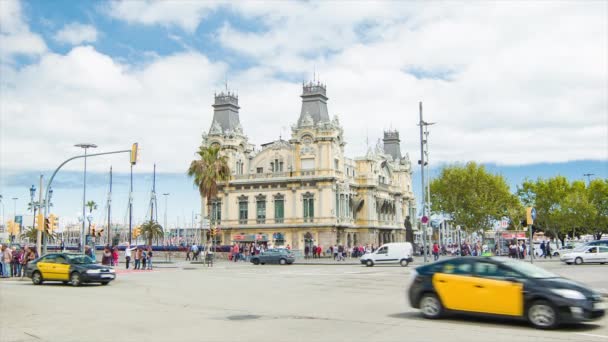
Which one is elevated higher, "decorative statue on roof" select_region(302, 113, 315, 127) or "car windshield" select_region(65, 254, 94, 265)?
"decorative statue on roof" select_region(302, 113, 315, 127)

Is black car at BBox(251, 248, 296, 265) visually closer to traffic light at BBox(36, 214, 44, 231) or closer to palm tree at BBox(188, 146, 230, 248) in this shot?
palm tree at BBox(188, 146, 230, 248)

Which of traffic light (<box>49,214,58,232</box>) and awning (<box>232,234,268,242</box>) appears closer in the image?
traffic light (<box>49,214,58,232</box>)

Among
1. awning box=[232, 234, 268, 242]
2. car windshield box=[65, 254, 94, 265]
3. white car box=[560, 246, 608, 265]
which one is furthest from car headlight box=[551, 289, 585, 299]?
awning box=[232, 234, 268, 242]

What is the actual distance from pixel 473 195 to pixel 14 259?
174ft

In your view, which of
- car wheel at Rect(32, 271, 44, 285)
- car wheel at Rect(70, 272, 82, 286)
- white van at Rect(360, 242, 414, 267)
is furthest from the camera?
white van at Rect(360, 242, 414, 267)

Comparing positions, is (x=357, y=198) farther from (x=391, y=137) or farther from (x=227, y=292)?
(x=227, y=292)

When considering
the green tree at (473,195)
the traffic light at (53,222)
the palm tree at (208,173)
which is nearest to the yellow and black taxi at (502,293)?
the traffic light at (53,222)

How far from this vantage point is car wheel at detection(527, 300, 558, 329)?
38.5ft

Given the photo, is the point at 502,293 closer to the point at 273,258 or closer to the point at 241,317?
the point at 241,317

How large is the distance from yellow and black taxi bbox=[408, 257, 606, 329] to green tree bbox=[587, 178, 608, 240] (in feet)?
239

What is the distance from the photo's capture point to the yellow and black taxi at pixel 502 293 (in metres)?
11.7

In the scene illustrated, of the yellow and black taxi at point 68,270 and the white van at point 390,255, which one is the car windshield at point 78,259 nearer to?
the yellow and black taxi at point 68,270

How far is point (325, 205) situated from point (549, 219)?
109 ft

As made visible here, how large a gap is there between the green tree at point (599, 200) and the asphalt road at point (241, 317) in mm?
62701
